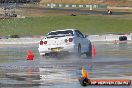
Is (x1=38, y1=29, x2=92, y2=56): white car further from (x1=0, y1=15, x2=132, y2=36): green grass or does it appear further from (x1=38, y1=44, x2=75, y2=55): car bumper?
(x1=0, y1=15, x2=132, y2=36): green grass

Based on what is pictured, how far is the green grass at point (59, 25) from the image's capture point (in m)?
62.4

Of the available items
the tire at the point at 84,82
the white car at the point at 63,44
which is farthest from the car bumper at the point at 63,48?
the tire at the point at 84,82

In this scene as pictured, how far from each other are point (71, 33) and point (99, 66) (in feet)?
21.8

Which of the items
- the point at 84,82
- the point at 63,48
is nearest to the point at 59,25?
the point at 63,48

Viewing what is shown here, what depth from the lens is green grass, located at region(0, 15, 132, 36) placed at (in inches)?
2456

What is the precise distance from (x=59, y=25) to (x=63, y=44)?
37.9 metres

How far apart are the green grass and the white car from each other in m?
31.0

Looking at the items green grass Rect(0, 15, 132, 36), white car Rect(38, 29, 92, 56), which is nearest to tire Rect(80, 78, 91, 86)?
white car Rect(38, 29, 92, 56)

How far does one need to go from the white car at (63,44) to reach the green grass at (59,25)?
102ft

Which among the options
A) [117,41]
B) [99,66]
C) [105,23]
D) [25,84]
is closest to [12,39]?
[117,41]

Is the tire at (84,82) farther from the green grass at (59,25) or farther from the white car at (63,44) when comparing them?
the green grass at (59,25)

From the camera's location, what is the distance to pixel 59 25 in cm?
6662

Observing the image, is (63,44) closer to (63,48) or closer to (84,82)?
(63,48)

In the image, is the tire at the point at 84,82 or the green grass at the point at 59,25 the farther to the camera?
the green grass at the point at 59,25
